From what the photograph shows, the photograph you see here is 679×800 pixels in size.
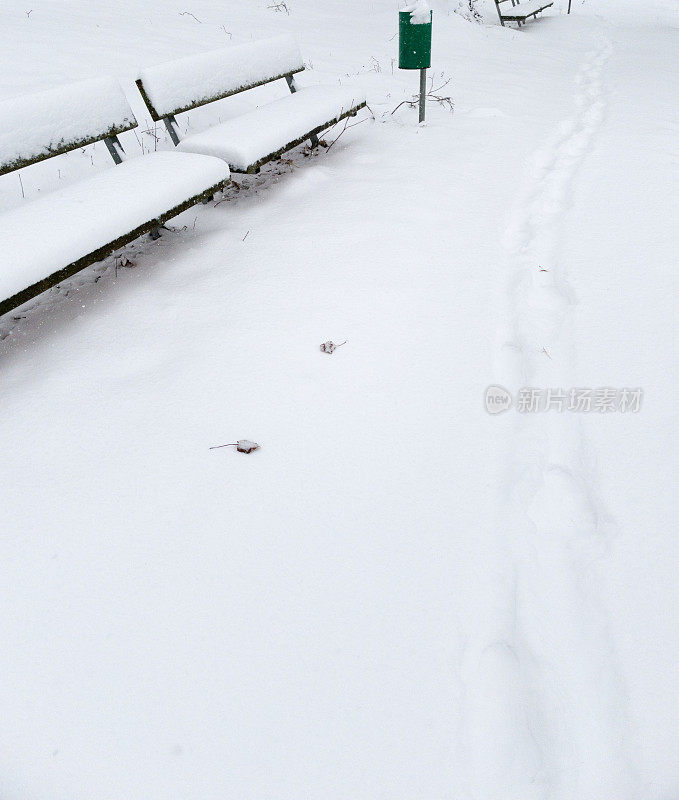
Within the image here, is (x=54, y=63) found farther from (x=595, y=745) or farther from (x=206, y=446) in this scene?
(x=595, y=745)

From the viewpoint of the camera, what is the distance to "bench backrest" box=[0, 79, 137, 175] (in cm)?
270

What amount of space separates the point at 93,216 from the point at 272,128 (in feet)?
5.02

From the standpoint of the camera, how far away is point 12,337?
2.61m

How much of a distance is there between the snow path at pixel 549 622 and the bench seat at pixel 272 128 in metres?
1.84

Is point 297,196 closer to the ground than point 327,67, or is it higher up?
closer to the ground

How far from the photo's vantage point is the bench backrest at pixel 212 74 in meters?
3.36

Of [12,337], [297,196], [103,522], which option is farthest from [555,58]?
[103,522]

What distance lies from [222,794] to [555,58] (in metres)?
9.59

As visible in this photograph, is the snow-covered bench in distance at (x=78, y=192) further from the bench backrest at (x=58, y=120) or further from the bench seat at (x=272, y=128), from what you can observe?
the bench seat at (x=272, y=128)

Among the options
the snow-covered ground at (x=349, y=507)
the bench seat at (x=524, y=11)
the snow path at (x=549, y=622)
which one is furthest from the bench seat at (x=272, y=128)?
the bench seat at (x=524, y=11)

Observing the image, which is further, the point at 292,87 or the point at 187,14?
the point at 187,14

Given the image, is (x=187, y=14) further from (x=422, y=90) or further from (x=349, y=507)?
(x=349, y=507)

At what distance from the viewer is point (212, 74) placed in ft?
12.2

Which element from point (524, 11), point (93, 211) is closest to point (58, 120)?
point (93, 211)
